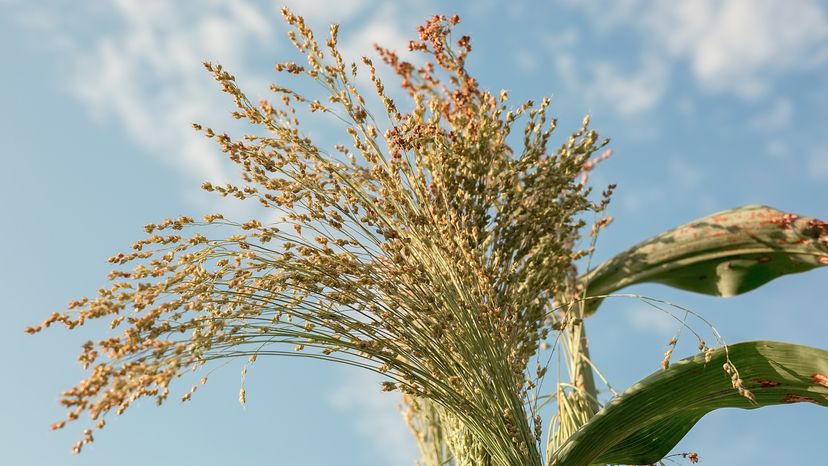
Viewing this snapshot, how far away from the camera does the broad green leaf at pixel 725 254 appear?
3.03m

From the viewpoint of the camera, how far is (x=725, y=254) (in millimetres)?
3209

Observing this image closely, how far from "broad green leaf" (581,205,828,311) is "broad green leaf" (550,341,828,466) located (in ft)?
2.15

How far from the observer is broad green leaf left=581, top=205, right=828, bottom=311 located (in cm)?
303

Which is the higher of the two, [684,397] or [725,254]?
[725,254]

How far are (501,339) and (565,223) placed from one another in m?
0.53

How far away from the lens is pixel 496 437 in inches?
85.7

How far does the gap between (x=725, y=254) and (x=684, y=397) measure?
3.15ft

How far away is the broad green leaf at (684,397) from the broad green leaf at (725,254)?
656mm

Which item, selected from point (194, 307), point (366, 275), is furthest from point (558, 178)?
point (194, 307)

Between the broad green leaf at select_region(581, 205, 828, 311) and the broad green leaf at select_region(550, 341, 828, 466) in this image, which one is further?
the broad green leaf at select_region(581, 205, 828, 311)

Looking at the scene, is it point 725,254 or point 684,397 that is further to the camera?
point 725,254

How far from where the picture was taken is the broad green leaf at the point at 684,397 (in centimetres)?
235

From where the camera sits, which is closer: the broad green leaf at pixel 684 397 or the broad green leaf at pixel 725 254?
the broad green leaf at pixel 684 397

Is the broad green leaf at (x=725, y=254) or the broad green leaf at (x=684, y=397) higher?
the broad green leaf at (x=725, y=254)
